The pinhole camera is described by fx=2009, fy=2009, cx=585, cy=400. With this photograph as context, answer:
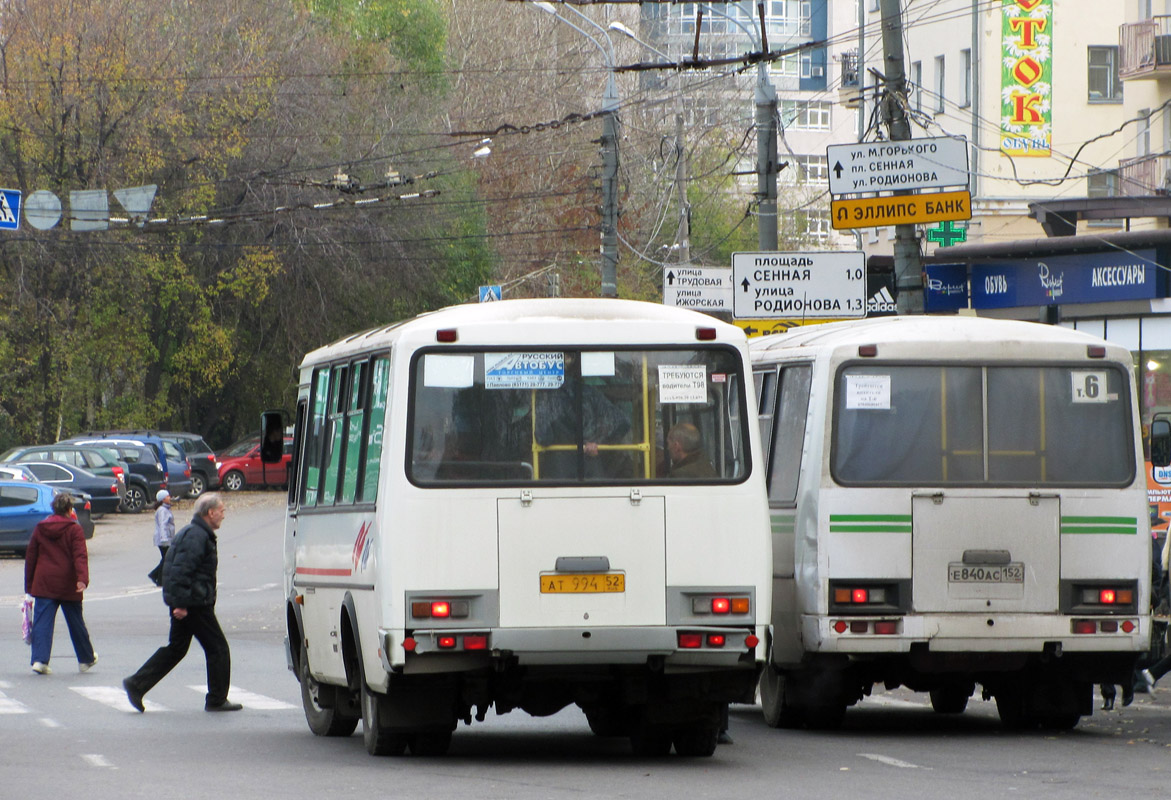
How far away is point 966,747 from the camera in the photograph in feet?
38.7

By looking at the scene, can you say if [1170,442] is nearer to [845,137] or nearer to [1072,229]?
[1072,229]

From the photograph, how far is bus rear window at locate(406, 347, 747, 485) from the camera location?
1040cm

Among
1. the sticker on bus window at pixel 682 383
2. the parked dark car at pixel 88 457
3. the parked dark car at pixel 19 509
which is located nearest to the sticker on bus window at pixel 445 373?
the sticker on bus window at pixel 682 383

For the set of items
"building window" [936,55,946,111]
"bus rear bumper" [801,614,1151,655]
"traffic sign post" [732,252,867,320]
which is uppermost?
"building window" [936,55,946,111]

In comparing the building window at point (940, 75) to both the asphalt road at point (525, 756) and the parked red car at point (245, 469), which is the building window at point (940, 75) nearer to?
the parked red car at point (245, 469)

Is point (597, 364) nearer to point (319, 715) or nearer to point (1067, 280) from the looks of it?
point (319, 715)

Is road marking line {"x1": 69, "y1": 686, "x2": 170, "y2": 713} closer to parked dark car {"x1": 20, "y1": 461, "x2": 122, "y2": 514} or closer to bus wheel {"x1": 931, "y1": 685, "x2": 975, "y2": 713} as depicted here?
bus wheel {"x1": 931, "y1": 685, "x2": 975, "y2": 713}

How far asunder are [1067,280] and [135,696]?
20662 mm

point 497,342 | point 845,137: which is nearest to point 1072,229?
point 497,342

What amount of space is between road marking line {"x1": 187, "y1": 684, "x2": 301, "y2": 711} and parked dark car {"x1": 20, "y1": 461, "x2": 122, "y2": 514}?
23.9m

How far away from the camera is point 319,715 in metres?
12.9

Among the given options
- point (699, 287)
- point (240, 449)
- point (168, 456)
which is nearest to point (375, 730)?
point (699, 287)

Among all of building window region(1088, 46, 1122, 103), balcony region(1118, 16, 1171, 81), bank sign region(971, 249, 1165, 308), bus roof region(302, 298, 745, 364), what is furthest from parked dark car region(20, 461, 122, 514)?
bus roof region(302, 298, 745, 364)

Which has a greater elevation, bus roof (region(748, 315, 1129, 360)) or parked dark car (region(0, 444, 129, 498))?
→ bus roof (region(748, 315, 1129, 360))
